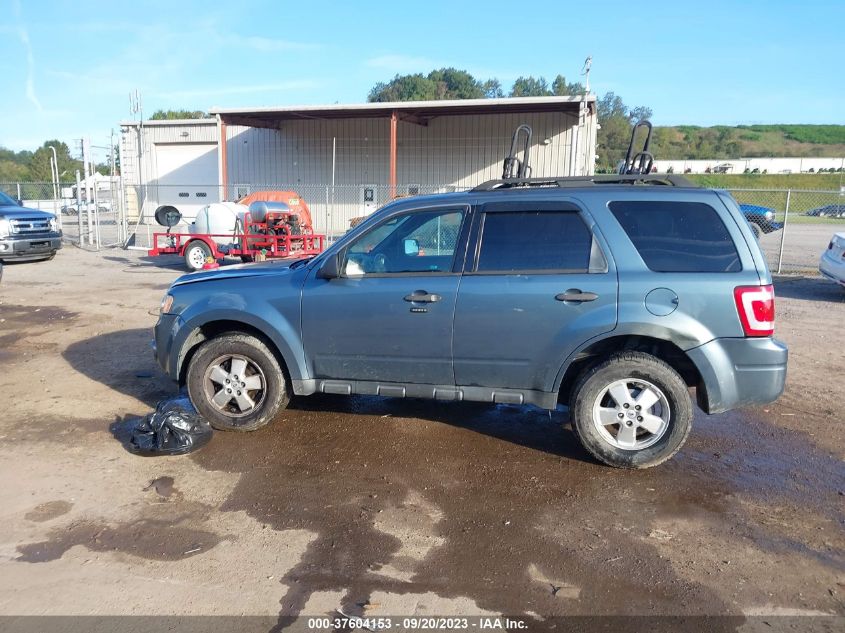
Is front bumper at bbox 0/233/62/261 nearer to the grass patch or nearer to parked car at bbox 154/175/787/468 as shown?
parked car at bbox 154/175/787/468

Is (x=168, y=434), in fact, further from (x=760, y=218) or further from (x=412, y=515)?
(x=760, y=218)

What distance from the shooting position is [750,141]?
12675cm

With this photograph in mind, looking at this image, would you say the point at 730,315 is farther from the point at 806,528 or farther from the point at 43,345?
the point at 43,345

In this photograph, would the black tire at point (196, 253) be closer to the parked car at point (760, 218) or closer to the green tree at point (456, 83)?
→ the parked car at point (760, 218)

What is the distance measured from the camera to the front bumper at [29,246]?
16.0 metres

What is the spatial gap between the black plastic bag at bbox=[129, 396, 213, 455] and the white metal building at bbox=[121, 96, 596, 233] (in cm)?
1804

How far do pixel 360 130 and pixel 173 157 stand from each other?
888 cm

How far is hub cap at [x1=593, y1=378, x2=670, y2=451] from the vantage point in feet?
15.3

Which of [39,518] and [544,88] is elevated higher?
[544,88]

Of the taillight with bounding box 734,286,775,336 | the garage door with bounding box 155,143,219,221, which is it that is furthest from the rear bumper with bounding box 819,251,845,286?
the garage door with bounding box 155,143,219,221

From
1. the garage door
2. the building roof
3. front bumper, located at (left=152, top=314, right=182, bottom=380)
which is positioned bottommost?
front bumper, located at (left=152, top=314, right=182, bottom=380)

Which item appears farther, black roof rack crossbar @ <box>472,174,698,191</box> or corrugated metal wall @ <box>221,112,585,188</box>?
corrugated metal wall @ <box>221,112,585,188</box>

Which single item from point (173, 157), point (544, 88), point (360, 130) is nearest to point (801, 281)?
point (360, 130)

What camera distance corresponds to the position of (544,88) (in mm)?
100688
